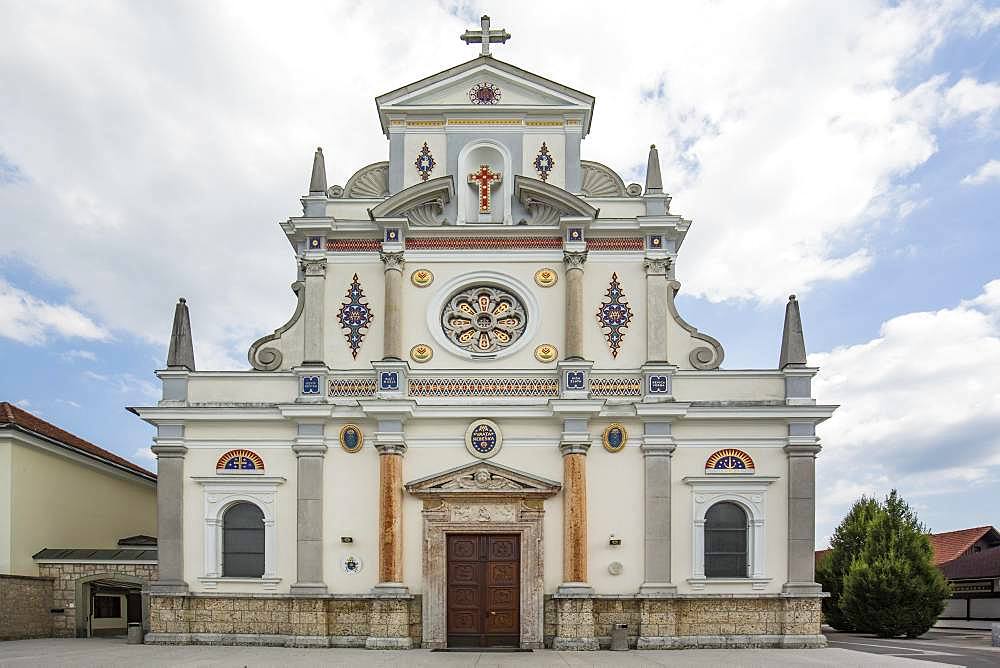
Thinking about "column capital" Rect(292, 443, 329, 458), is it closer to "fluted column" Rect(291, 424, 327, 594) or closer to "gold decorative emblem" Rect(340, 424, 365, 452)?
"fluted column" Rect(291, 424, 327, 594)

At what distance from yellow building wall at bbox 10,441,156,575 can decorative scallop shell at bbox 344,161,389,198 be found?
37.3 ft

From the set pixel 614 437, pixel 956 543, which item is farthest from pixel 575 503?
pixel 956 543

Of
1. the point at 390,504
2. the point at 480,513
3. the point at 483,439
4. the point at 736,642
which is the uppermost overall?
the point at 483,439

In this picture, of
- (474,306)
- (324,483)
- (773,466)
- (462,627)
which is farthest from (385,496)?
(773,466)

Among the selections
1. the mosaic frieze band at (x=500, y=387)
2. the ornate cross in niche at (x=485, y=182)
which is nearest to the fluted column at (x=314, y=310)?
the mosaic frieze band at (x=500, y=387)

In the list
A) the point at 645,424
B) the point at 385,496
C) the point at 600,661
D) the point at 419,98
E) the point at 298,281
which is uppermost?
the point at 419,98

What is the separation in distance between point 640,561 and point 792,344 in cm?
658

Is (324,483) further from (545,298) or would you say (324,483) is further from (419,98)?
(419,98)

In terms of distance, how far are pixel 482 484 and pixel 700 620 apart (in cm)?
606

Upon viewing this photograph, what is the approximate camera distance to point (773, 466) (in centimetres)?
2284

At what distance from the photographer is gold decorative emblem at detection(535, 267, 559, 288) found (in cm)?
2366

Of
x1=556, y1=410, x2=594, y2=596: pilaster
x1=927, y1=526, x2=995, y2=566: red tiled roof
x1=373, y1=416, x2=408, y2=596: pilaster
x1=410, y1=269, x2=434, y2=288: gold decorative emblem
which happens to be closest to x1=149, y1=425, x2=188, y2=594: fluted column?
x1=373, y1=416, x2=408, y2=596: pilaster

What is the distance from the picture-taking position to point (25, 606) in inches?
949

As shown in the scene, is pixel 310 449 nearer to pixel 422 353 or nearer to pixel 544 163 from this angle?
pixel 422 353
